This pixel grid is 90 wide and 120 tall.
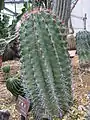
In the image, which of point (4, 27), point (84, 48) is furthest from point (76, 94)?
point (4, 27)

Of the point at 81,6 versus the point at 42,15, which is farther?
the point at 81,6

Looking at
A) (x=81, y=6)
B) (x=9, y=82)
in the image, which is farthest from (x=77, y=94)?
(x=81, y=6)

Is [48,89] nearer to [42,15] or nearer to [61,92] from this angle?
[61,92]

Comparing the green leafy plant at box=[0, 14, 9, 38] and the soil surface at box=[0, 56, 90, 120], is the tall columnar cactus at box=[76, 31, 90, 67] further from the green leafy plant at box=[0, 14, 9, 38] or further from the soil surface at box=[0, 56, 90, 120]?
the green leafy plant at box=[0, 14, 9, 38]

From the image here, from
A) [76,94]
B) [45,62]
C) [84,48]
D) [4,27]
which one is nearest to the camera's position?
[45,62]

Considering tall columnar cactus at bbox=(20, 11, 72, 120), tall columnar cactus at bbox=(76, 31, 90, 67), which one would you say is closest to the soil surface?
tall columnar cactus at bbox=(76, 31, 90, 67)

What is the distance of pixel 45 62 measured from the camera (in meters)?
1.57

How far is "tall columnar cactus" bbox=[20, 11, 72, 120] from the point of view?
5.21ft

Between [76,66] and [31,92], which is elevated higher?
[31,92]

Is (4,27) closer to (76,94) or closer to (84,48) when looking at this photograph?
(84,48)

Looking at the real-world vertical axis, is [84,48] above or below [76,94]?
above

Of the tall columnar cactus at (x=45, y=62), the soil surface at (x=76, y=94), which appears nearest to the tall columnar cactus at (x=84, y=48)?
the soil surface at (x=76, y=94)

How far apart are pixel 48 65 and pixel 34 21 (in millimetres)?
233

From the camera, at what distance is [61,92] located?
1.64m
